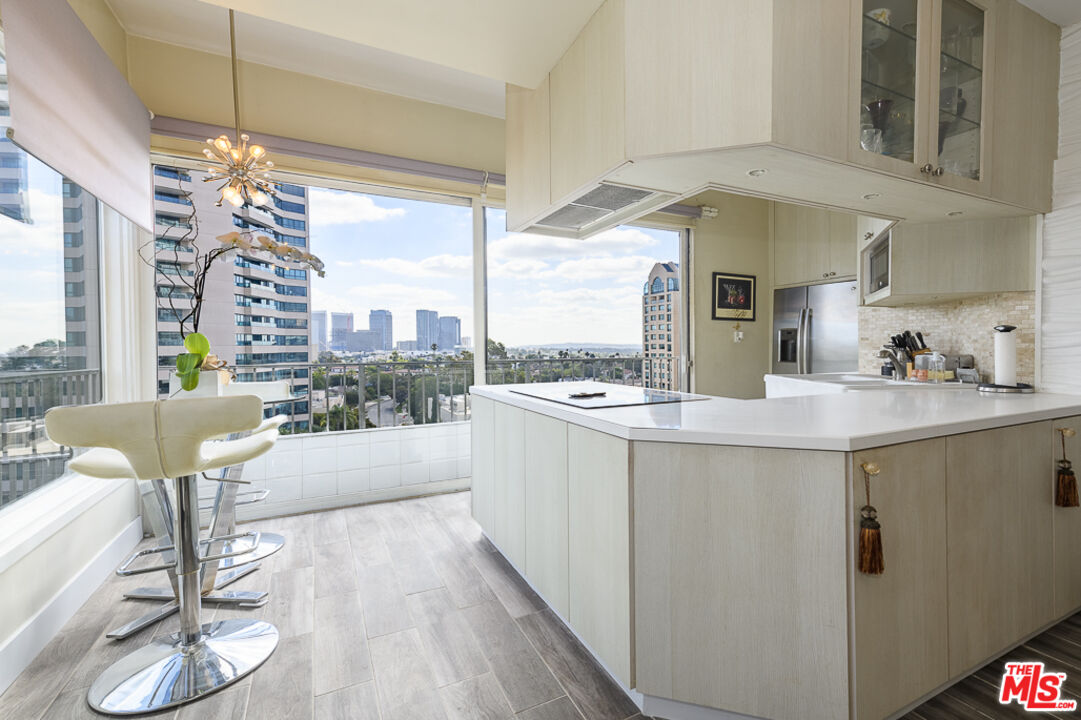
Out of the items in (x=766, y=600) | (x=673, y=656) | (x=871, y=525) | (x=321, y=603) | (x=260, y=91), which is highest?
(x=260, y=91)

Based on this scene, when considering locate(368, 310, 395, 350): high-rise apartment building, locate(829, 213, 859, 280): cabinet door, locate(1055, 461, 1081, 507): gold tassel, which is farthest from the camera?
locate(829, 213, 859, 280): cabinet door

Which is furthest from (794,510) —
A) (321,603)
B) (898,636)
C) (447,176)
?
(447,176)

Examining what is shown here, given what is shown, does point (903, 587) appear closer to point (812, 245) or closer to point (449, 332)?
point (449, 332)

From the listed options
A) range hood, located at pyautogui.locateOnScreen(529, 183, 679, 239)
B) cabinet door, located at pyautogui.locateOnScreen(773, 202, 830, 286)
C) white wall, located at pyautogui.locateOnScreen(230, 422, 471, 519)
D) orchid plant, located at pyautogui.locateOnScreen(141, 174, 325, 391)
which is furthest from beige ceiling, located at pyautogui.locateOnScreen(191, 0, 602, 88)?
cabinet door, located at pyautogui.locateOnScreen(773, 202, 830, 286)

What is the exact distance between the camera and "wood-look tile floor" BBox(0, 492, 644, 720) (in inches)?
54.8

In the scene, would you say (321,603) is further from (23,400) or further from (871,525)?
(871,525)

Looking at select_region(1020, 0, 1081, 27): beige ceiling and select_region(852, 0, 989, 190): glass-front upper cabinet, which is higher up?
select_region(1020, 0, 1081, 27): beige ceiling

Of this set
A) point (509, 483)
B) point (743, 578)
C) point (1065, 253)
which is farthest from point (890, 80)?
point (509, 483)

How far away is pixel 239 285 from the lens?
2.92m

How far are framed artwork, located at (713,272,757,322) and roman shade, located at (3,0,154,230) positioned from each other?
4062 mm

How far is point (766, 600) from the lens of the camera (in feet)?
3.98

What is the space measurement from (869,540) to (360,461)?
9.63ft

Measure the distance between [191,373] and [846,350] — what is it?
13.2 feet

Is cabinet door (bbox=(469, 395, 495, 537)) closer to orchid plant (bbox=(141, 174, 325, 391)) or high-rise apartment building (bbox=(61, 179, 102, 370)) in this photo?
orchid plant (bbox=(141, 174, 325, 391))
